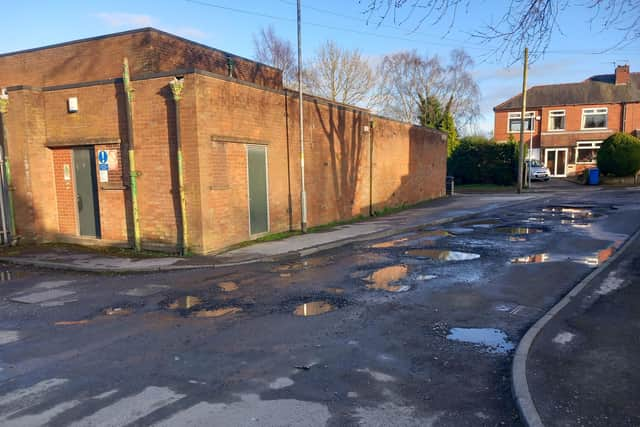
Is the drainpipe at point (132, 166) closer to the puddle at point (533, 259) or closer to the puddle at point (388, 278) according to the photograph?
the puddle at point (388, 278)

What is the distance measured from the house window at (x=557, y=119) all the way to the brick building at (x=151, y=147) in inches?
1418

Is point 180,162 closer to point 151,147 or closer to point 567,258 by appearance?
point 151,147

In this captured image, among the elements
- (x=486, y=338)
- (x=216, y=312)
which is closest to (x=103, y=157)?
(x=216, y=312)

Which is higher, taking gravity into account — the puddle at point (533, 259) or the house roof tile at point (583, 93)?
the house roof tile at point (583, 93)

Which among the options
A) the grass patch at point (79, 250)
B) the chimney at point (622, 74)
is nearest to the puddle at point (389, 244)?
the grass patch at point (79, 250)

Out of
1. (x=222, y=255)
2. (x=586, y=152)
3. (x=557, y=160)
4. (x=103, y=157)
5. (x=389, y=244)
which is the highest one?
(x=586, y=152)

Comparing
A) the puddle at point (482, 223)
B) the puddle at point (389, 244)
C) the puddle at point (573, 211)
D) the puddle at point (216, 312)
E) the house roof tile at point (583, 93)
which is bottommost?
the puddle at point (389, 244)

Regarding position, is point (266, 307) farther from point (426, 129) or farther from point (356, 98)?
point (356, 98)

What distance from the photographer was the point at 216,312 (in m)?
6.73

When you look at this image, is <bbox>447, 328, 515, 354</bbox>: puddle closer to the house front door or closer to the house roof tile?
the house front door

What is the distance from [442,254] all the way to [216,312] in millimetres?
6151

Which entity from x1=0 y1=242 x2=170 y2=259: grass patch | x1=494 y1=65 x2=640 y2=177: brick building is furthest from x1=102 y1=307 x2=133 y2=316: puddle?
x1=494 y1=65 x2=640 y2=177: brick building

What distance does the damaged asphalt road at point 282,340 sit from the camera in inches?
155

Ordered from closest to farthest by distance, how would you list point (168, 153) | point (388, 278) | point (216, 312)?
point (216, 312) → point (388, 278) → point (168, 153)
